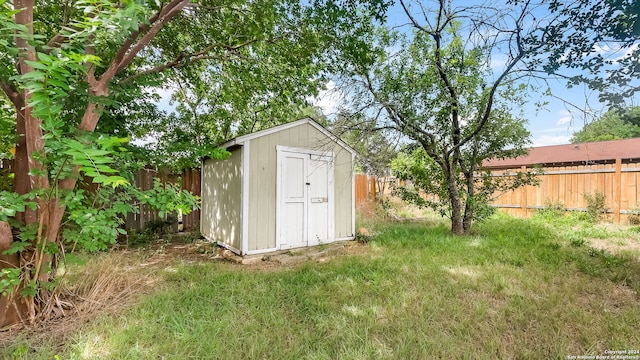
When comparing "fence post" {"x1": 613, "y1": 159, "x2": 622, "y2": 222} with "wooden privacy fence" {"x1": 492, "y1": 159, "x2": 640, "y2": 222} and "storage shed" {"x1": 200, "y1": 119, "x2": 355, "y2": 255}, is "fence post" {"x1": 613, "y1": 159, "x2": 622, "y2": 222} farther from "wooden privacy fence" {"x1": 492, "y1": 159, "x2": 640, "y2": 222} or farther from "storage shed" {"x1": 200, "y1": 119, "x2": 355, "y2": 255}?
"storage shed" {"x1": 200, "y1": 119, "x2": 355, "y2": 255}

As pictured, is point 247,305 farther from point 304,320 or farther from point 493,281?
point 493,281

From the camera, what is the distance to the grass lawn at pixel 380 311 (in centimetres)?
197

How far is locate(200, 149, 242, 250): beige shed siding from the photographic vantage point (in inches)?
A: 180

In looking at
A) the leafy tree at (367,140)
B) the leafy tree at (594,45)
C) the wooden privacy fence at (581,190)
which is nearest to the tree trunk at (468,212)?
the wooden privacy fence at (581,190)

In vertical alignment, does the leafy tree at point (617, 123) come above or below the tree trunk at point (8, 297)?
above

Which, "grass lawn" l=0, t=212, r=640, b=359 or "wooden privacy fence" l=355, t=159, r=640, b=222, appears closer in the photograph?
"grass lawn" l=0, t=212, r=640, b=359

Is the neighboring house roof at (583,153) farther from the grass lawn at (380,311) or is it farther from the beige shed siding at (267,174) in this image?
the beige shed siding at (267,174)

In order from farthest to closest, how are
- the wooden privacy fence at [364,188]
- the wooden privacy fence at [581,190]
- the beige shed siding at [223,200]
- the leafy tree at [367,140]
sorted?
the wooden privacy fence at [364,188]
the wooden privacy fence at [581,190]
the beige shed siding at [223,200]
the leafy tree at [367,140]

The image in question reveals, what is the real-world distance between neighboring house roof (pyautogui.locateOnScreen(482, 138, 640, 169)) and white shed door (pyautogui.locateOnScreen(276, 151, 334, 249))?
5.48m

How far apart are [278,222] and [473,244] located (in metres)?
3.53

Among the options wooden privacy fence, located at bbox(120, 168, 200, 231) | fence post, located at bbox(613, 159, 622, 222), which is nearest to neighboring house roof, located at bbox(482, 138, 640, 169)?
fence post, located at bbox(613, 159, 622, 222)

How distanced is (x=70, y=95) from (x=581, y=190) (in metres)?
10.5

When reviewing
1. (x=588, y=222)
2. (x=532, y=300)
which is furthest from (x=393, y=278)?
(x=588, y=222)

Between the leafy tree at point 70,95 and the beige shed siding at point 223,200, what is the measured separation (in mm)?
1632
